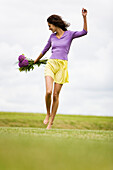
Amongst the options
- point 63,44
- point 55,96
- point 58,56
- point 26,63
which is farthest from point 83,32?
point 26,63

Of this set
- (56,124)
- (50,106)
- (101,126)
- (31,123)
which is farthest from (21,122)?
(50,106)

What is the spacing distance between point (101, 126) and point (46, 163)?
14769mm

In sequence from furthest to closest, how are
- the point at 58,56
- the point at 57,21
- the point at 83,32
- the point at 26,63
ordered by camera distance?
the point at 26,63, the point at 57,21, the point at 58,56, the point at 83,32

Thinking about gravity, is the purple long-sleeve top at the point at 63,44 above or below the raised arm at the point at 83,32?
below

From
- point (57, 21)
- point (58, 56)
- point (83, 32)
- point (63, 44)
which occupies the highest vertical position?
point (57, 21)

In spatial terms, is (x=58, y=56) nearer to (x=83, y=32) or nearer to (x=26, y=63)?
(x=83, y=32)

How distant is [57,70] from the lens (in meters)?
6.88

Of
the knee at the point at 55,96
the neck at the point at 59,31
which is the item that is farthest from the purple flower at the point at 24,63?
the knee at the point at 55,96

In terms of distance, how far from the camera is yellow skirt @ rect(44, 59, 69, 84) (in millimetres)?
6727

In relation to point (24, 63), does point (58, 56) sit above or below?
above

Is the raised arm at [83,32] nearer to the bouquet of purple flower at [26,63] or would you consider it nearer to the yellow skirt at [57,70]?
the yellow skirt at [57,70]

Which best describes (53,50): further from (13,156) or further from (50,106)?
(13,156)

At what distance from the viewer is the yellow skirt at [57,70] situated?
6727 millimetres

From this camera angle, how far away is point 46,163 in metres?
1.85
